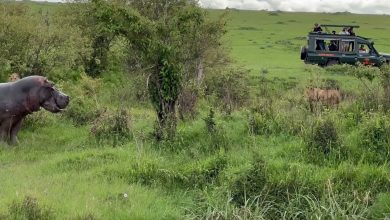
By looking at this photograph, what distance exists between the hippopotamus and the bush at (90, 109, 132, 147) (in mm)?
1221

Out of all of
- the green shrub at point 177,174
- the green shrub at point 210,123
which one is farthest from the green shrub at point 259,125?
the green shrub at point 177,174

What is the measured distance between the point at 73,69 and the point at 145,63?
38.7 feet

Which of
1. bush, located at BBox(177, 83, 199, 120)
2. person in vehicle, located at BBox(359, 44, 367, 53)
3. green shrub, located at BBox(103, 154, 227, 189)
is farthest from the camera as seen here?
person in vehicle, located at BBox(359, 44, 367, 53)

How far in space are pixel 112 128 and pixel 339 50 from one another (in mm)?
20091

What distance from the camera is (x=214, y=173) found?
973 cm

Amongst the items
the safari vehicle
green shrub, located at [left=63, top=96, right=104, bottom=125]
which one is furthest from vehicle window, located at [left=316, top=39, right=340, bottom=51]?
green shrub, located at [left=63, top=96, right=104, bottom=125]

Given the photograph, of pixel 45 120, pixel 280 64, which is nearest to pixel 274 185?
pixel 45 120

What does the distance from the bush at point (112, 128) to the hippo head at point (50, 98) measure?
1.10m

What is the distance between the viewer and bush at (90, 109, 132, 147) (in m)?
12.4

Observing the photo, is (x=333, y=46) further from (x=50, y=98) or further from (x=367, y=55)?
(x=50, y=98)

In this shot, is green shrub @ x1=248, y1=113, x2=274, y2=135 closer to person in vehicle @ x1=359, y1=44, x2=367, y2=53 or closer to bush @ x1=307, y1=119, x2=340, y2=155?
bush @ x1=307, y1=119, x2=340, y2=155

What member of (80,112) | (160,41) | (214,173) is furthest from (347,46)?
(214,173)

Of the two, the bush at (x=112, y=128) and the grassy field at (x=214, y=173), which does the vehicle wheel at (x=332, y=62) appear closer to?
the grassy field at (x=214, y=173)

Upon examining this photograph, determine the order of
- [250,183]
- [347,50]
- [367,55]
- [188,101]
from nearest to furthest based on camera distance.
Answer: [250,183] → [188,101] → [367,55] → [347,50]
